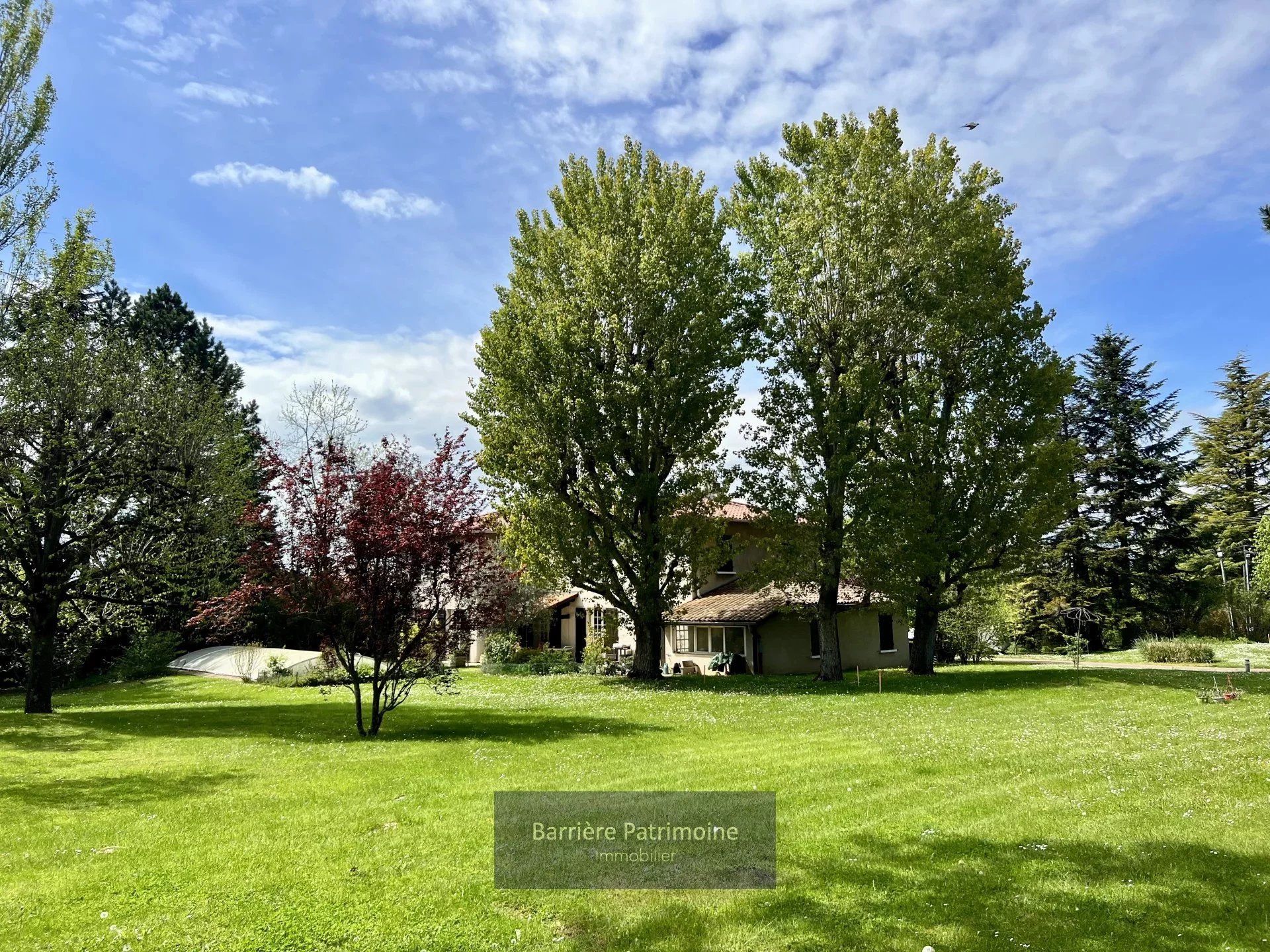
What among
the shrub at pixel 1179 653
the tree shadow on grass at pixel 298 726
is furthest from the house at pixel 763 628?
the tree shadow on grass at pixel 298 726

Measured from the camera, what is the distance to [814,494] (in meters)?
26.9

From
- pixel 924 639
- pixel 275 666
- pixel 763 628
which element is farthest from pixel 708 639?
pixel 275 666

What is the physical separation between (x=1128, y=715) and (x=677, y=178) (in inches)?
907

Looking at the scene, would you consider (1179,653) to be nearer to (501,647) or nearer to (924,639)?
(924,639)

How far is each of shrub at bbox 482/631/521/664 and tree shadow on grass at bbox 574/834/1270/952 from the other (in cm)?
3341

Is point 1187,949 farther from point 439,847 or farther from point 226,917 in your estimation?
point 226,917

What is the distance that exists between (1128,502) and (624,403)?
37.6 meters

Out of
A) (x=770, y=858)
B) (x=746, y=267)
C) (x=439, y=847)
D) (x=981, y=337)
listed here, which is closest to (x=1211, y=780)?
(x=770, y=858)

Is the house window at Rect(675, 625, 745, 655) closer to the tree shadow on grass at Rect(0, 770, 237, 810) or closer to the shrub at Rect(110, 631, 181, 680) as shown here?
the tree shadow on grass at Rect(0, 770, 237, 810)

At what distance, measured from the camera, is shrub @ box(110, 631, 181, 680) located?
38.6 metres

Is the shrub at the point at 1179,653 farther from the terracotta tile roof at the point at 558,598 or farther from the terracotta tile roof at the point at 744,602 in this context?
the terracotta tile roof at the point at 558,598

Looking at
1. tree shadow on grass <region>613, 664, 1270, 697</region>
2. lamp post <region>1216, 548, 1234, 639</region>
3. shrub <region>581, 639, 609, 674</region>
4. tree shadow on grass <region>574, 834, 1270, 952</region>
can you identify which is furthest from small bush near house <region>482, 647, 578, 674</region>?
lamp post <region>1216, 548, 1234, 639</region>

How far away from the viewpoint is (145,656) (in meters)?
38.9

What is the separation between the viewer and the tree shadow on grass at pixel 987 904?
5539 millimetres
